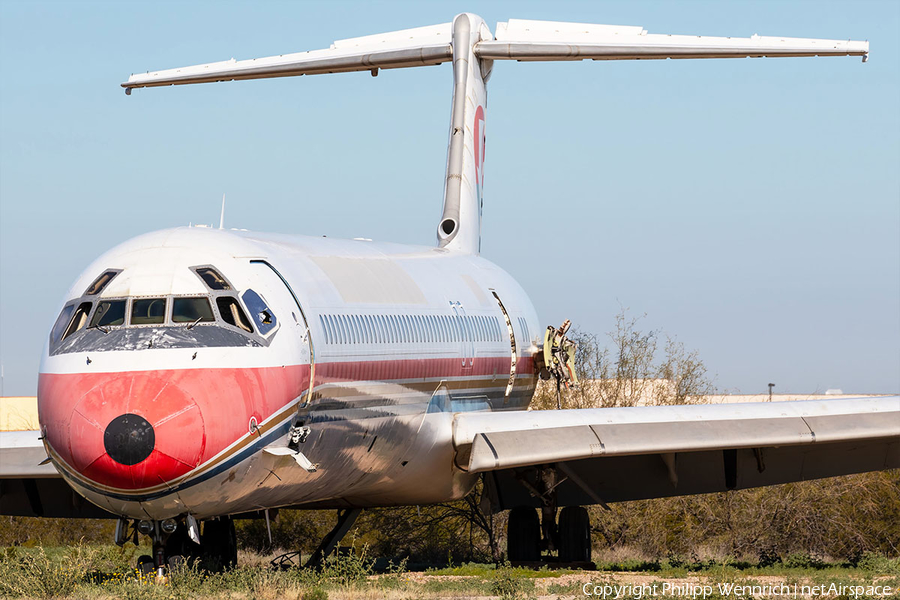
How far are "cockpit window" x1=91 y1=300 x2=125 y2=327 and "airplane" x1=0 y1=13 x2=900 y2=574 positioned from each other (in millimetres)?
25

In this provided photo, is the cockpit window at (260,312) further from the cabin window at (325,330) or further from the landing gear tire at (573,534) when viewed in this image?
the landing gear tire at (573,534)

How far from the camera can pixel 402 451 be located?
659 inches

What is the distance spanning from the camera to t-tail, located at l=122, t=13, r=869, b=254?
2256cm

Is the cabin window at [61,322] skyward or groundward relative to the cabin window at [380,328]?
groundward

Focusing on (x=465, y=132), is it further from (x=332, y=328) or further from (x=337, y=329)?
(x=332, y=328)

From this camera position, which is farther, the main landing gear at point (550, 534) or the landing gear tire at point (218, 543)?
the main landing gear at point (550, 534)

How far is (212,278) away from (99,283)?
3.53 feet

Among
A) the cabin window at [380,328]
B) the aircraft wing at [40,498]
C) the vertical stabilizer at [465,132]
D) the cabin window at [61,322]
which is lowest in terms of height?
the aircraft wing at [40,498]

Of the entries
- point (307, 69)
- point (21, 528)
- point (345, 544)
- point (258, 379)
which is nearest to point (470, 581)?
point (258, 379)

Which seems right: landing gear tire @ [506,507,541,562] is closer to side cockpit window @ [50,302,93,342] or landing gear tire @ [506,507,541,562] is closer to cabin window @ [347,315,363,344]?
cabin window @ [347,315,363,344]

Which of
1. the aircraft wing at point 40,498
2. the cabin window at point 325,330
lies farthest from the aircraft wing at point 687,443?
the aircraft wing at point 40,498

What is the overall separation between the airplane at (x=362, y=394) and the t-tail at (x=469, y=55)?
0.04 metres

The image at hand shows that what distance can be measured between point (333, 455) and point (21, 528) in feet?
66.3

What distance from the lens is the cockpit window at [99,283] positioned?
13.0 meters
